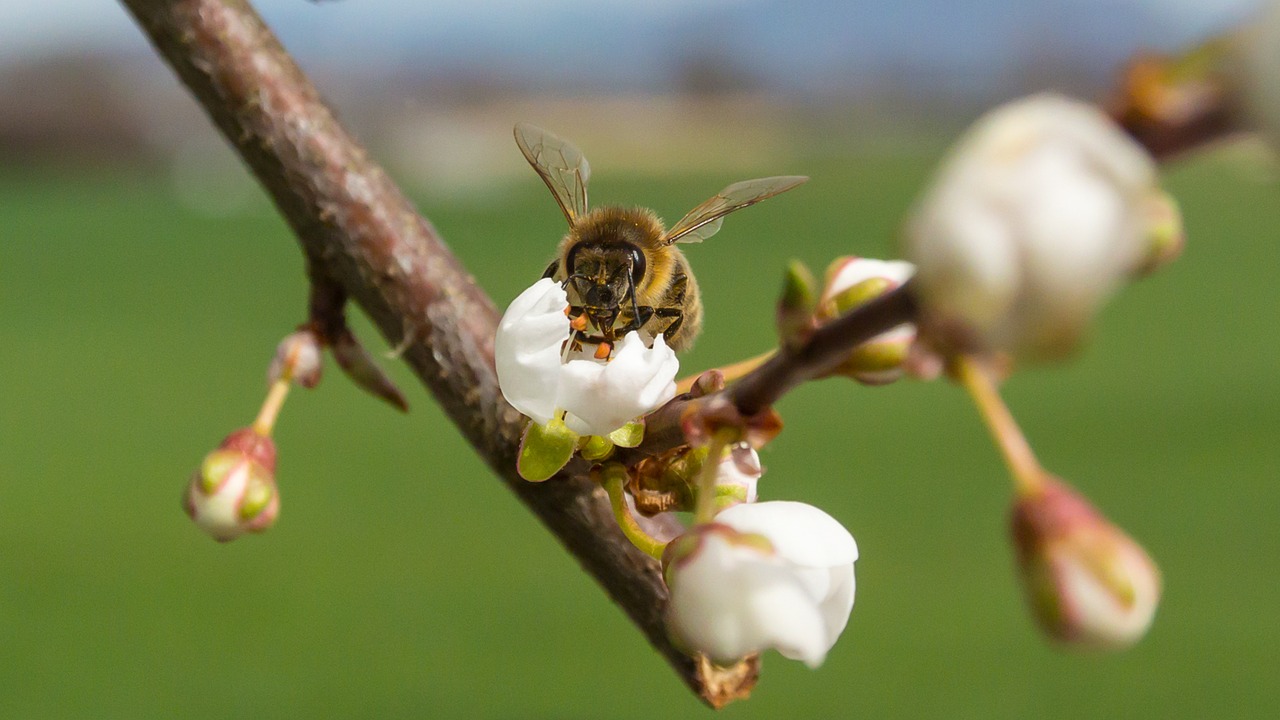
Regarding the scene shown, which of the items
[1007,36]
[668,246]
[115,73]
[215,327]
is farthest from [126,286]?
[1007,36]

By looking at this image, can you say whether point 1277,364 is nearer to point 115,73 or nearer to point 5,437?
point 5,437

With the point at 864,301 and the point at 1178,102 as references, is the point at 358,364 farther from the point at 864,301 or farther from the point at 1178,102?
the point at 1178,102

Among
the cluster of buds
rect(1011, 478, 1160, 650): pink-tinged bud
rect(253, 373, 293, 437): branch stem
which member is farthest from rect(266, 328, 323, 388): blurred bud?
rect(1011, 478, 1160, 650): pink-tinged bud

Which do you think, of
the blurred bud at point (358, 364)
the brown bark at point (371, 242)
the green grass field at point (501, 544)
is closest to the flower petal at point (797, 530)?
the brown bark at point (371, 242)

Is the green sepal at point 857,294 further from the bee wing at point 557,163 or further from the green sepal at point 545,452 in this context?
the bee wing at point 557,163

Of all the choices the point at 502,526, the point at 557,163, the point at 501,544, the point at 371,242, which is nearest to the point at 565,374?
the point at 371,242

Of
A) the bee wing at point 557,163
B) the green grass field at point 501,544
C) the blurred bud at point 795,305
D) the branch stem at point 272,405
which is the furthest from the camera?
the green grass field at point 501,544
